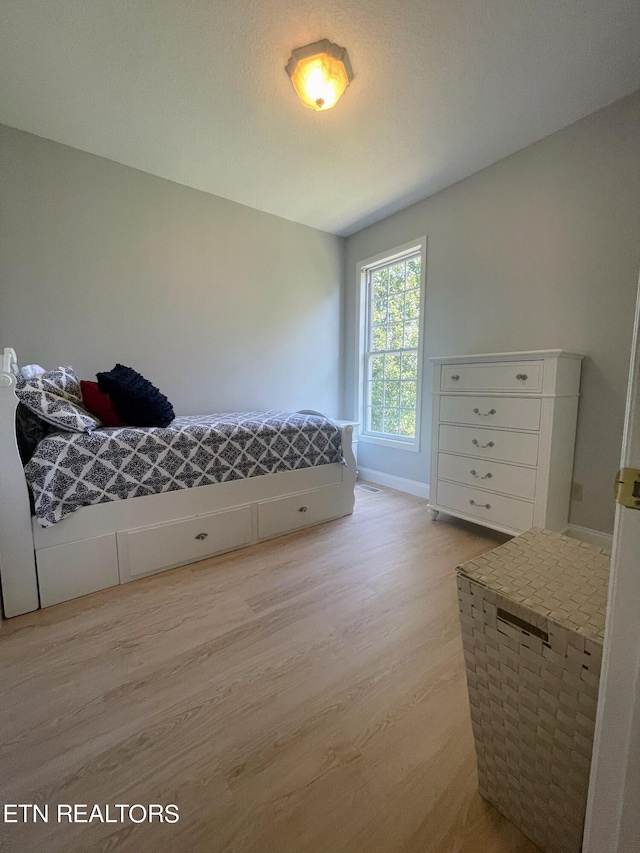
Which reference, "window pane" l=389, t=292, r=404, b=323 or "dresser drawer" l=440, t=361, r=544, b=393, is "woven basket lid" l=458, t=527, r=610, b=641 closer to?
"dresser drawer" l=440, t=361, r=544, b=393

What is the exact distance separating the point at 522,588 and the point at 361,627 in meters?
0.87

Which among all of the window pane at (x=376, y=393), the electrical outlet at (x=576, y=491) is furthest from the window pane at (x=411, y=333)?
the electrical outlet at (x=576, y=491)

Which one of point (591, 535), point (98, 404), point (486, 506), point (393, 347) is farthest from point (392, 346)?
point (98, 404)

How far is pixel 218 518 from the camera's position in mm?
1970

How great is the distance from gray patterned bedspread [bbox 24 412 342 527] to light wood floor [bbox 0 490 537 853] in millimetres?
497

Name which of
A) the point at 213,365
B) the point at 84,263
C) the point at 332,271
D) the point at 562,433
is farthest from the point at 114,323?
the point at 562,433

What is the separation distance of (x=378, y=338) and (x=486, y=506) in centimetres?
200

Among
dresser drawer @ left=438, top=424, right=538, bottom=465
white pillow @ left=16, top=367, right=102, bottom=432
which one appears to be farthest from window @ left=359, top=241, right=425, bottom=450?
white pillow @ left=16, top=367, right=102, bottom=432

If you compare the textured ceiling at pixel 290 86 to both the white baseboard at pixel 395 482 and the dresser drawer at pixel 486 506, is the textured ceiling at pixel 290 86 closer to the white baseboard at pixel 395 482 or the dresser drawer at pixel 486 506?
the dresser drawer at pixel 486 506

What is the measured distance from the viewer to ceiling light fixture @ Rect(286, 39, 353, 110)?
159cm

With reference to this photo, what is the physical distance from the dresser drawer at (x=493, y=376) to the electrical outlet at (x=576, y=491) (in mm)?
708

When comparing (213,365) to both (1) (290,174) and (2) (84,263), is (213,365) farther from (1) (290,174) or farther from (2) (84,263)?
(1) (290,174)

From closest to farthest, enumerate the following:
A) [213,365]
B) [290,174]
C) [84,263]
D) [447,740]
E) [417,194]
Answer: [447,740], [84,263], [290,174], [417,194], [213,365]

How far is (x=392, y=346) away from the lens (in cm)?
335
